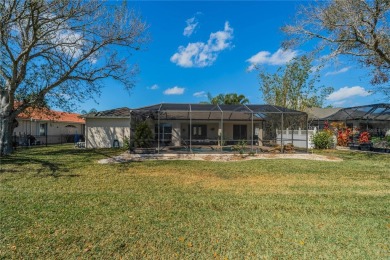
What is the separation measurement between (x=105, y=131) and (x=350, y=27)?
18.2m

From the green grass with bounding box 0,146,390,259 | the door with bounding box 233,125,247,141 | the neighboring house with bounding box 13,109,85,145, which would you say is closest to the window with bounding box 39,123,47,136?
the neighboring house with bounding box 13,109,85,145

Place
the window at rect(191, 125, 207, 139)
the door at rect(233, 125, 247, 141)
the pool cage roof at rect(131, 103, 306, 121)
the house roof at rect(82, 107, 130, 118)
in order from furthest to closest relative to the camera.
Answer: the door at rect(233, 125, 247, 141), the window at rect(191, 125, 207, 139), the house roof at rect(82, 107, 130, 118), the pool cage roof at rect(131, 103, 306, 121)

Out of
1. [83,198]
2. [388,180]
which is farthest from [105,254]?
[388,180]

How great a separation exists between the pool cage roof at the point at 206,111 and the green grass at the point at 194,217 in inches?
265

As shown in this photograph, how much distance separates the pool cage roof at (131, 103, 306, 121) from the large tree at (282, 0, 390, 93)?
159 inches

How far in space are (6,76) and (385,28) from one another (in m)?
20.3

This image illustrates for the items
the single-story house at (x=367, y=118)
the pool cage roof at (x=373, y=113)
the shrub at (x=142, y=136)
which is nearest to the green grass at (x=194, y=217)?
the shrub at (x=142, y=136)

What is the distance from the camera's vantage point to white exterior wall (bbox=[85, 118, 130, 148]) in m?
19.9

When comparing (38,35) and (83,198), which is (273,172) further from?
(38,35)

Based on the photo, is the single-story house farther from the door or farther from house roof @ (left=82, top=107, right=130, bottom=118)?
house roof @ (left=82, top=107, right=130, bottom=118)

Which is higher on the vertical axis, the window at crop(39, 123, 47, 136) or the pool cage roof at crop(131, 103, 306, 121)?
the pool cage roof at crop(131, 103, 306, 121)

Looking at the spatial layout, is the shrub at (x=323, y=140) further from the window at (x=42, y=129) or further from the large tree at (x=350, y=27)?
the window at (x=42, y=129)

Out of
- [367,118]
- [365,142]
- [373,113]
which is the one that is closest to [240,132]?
[365,142]

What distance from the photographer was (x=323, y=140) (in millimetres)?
18766
